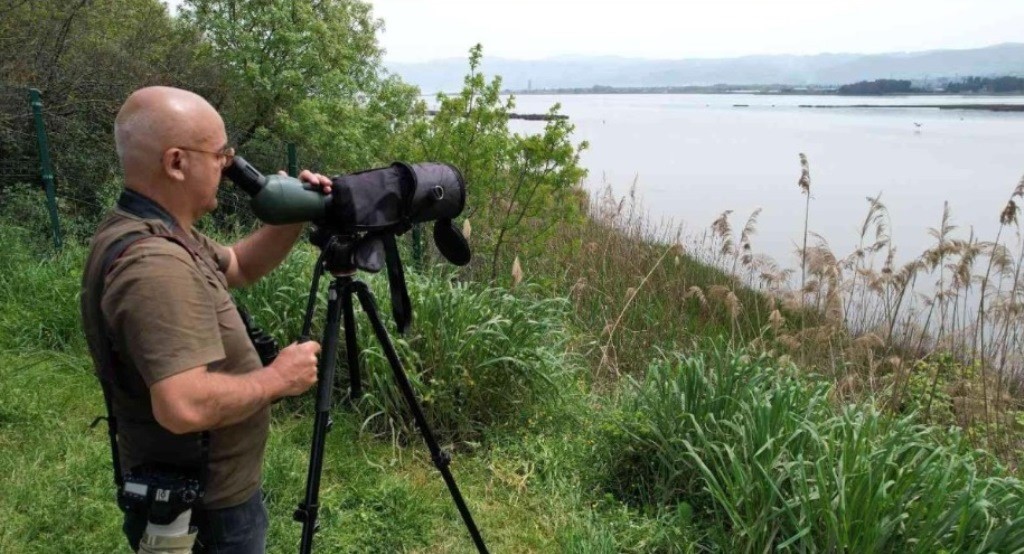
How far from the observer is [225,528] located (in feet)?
5.05

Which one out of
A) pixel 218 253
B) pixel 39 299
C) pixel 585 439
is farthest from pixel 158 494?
pixel 39 299

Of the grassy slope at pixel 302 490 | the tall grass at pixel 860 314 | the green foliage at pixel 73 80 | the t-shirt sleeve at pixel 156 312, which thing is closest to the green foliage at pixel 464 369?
the grassy slope at pixel 302 490

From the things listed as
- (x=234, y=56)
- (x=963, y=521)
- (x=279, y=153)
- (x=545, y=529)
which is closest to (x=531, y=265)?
(x=545, y=529)

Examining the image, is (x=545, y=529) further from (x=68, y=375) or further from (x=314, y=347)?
(x=68, y=375)

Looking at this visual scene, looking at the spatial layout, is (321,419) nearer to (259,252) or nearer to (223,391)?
(223,391)

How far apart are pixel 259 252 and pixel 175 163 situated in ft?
1.74

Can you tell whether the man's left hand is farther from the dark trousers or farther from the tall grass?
the tall grass

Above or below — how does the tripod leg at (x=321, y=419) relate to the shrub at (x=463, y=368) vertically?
above

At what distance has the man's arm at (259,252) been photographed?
1.83 meters

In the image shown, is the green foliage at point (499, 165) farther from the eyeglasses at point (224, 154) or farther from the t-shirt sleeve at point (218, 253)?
the eyeglasses at point (224, 154)

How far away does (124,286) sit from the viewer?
1234mm

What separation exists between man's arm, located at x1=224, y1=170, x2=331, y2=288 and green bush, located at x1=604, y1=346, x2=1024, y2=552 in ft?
5.02

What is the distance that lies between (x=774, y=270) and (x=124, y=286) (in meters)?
4.68

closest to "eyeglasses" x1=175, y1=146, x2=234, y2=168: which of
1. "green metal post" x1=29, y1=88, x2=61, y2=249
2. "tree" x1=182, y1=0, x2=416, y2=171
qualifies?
"green metal post" x1=29, y1=88, x2=61, y2=249
